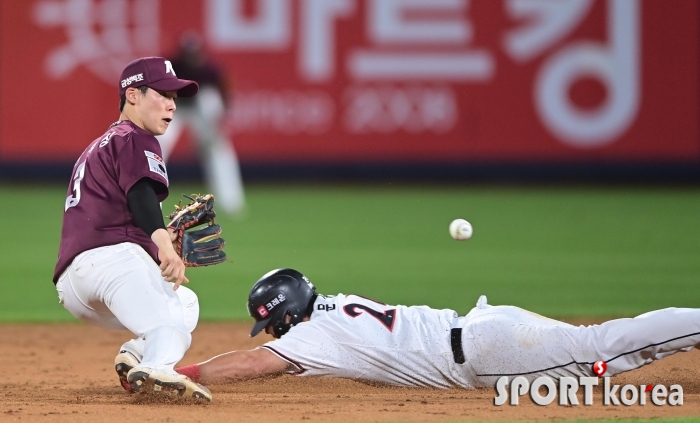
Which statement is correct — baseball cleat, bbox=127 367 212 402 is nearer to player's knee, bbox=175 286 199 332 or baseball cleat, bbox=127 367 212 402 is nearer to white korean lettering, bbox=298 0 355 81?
player's knee, bbox=175 286 199 332

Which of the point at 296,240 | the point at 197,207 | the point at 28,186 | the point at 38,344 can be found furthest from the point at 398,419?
the point at 28,186

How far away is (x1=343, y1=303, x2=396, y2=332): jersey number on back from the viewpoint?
516cm

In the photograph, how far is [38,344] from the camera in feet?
23.9

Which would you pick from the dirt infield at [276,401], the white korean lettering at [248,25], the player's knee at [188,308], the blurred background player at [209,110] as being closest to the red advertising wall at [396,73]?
the white korean lettering at [248,25]

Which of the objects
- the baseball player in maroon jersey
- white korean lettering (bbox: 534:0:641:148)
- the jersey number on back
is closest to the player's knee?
the baseball player in maroon jersey

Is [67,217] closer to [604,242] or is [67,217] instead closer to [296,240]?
[296,240]

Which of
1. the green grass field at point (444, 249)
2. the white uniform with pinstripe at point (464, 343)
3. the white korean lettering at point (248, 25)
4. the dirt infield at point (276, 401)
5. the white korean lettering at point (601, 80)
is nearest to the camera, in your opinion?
the dirt infield at point (276, 401)

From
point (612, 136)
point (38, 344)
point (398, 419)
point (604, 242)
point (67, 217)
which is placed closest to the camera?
point (398, 419)

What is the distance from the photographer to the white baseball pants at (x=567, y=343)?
4.92 m

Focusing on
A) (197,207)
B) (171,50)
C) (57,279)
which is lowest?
(57,279)

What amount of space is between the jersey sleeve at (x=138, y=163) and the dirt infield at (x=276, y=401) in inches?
41.3

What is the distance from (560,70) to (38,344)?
12.5 metres

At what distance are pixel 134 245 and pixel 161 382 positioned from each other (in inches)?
28.8

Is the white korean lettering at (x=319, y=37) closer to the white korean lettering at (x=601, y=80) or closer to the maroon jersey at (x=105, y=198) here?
the white korean lettering at (x=601, y=80)
